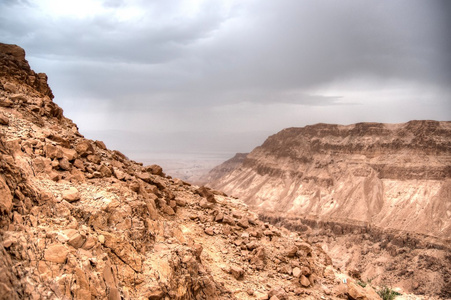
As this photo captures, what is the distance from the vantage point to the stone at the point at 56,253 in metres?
6.18

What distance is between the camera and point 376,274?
53.7 meters

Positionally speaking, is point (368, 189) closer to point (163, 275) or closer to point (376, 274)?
point (376, 274)

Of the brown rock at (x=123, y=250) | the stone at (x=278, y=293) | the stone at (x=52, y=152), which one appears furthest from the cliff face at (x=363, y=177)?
the stone at (x=52, y=152)

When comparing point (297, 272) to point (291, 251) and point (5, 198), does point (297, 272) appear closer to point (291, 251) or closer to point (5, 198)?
point (291, 251)

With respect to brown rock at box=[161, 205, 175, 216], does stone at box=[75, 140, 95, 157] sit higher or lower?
higher

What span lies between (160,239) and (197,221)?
367 cm

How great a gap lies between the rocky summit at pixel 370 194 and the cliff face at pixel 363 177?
0.18m

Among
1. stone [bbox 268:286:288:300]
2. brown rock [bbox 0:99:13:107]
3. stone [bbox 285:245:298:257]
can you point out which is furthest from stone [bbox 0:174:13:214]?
stone [bbox 285:245:298:257]

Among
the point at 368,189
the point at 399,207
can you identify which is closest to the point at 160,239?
the point at 399,207

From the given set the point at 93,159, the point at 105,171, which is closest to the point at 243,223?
the point at 105,171

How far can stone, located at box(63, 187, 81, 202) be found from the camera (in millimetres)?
8153

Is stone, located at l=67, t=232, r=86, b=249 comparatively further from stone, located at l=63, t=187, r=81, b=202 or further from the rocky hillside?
stone, located at l=63, t=187, r=81, b=202

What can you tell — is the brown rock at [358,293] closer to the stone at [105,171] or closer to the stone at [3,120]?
the stone at [105,171]

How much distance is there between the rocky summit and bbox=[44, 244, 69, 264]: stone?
50.0m
